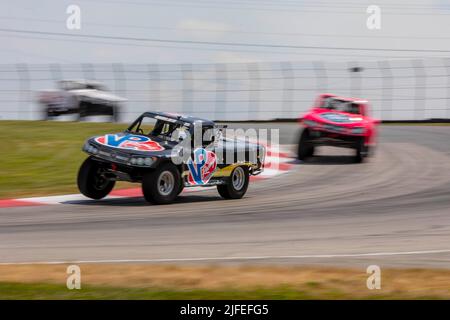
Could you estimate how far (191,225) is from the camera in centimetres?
1251

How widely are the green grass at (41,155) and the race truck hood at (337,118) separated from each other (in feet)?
19.1

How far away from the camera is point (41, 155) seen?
2155 centimetres

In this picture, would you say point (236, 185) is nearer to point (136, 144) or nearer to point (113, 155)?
point (136, 144)

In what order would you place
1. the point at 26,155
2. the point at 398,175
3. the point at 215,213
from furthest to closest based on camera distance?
1. the point at 26,155
2. the point at 398,175
3. the point at 215,213

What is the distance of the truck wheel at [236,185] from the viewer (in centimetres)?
1570

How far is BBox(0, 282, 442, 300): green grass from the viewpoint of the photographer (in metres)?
8.09

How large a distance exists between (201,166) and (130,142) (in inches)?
54.9

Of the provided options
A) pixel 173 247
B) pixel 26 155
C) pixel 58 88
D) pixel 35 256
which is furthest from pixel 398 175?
pixel 58 88

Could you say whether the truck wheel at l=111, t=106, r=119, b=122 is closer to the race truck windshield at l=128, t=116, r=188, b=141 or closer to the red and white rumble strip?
the red and white rumble strip

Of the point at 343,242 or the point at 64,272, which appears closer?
the point at 64,272

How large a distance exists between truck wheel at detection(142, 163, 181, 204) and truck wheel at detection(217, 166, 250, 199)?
1466 millimetres

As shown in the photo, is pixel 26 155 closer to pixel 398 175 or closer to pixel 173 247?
pixel 398 175

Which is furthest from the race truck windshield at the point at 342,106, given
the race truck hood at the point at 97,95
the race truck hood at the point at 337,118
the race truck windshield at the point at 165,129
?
the race truck hood at the point at 97,95
